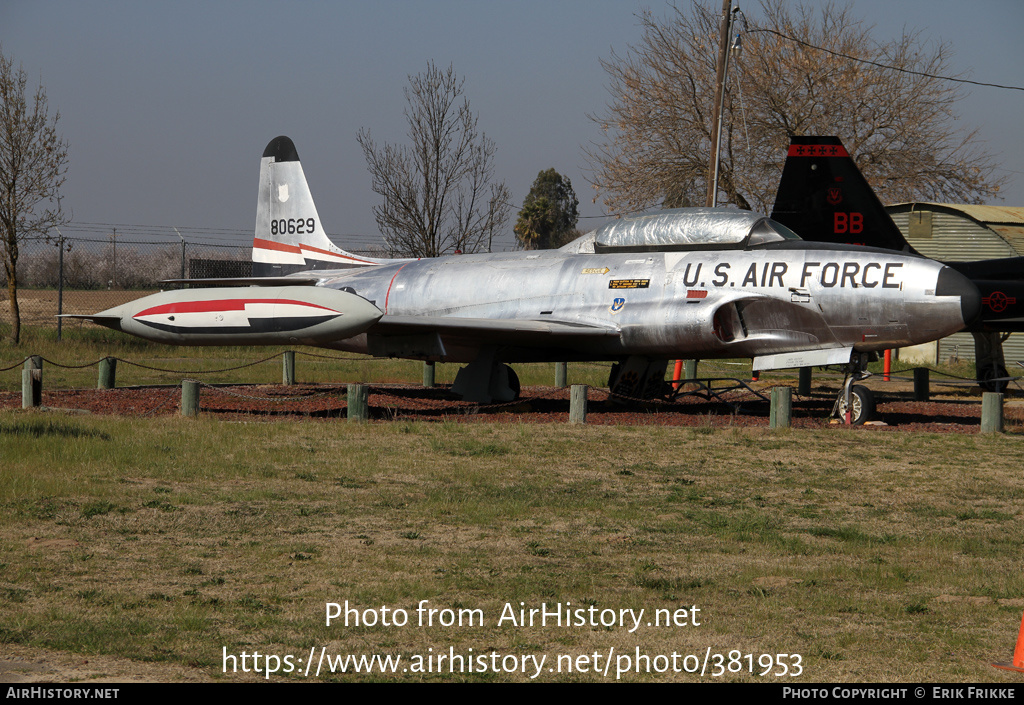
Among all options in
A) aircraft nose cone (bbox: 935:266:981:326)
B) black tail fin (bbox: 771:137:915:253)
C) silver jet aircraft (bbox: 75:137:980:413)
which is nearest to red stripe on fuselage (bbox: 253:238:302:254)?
silver jet aircraft (bbox: 75:137:980:413)

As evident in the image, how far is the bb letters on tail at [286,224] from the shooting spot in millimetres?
20500

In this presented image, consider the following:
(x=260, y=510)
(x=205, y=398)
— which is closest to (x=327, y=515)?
(x=260, y=510)

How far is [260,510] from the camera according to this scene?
8852 mm

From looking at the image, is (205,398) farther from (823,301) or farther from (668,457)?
(823,301)

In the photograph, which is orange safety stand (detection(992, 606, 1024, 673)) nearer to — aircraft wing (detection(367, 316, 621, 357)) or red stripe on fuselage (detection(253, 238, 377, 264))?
aircraft wing (detection(367, 316, 621, 357))

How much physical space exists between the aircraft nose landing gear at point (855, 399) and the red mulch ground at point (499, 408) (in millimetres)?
274

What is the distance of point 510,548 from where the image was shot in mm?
7727

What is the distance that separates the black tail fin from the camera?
2009cm

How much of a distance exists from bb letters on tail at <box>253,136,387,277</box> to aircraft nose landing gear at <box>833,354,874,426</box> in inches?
381

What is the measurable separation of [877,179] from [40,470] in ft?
106

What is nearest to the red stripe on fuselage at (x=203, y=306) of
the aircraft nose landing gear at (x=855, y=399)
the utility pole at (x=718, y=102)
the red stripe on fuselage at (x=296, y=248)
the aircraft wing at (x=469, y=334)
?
the aircraft wing at (x=469, y=334)
